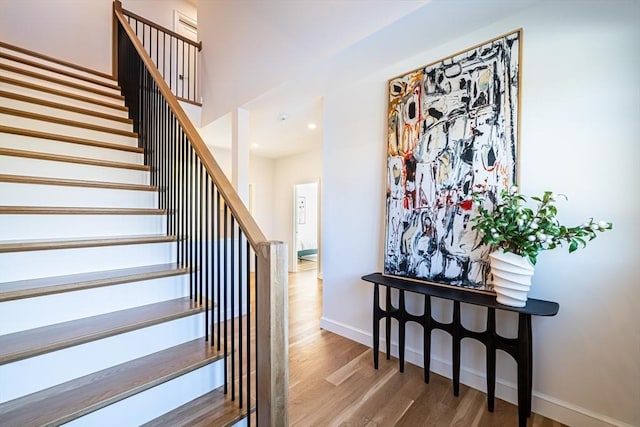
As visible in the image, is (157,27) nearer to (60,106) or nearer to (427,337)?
(60,106)

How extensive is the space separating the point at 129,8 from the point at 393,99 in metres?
5.15

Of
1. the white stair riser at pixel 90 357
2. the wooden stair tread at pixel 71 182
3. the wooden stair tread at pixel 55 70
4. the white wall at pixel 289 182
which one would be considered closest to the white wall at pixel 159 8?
the wooden stair tread at pixel 55 70

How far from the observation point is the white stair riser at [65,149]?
78.5 inches

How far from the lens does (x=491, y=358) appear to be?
1.80 m

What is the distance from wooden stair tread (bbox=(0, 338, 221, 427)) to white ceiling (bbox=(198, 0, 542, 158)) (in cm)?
237

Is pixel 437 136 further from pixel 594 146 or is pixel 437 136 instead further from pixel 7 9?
pixel 7 9

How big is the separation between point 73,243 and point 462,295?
2.48 meters

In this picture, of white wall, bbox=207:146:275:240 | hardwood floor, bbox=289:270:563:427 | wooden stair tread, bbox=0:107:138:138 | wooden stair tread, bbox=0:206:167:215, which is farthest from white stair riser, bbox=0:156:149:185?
white wall, bbox=207:146:275:240

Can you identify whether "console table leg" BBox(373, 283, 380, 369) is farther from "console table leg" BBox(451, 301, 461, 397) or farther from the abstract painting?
"console table leg" BBox(451, 301, 461, 397)

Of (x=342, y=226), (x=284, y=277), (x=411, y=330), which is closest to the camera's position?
(x=284, y=277)

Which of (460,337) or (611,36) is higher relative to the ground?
(611,36)

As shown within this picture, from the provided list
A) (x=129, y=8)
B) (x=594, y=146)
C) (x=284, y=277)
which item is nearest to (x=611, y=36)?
(x=594, y=146)

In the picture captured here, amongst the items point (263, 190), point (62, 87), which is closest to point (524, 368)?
point (62, 87)

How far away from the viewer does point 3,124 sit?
210cm
